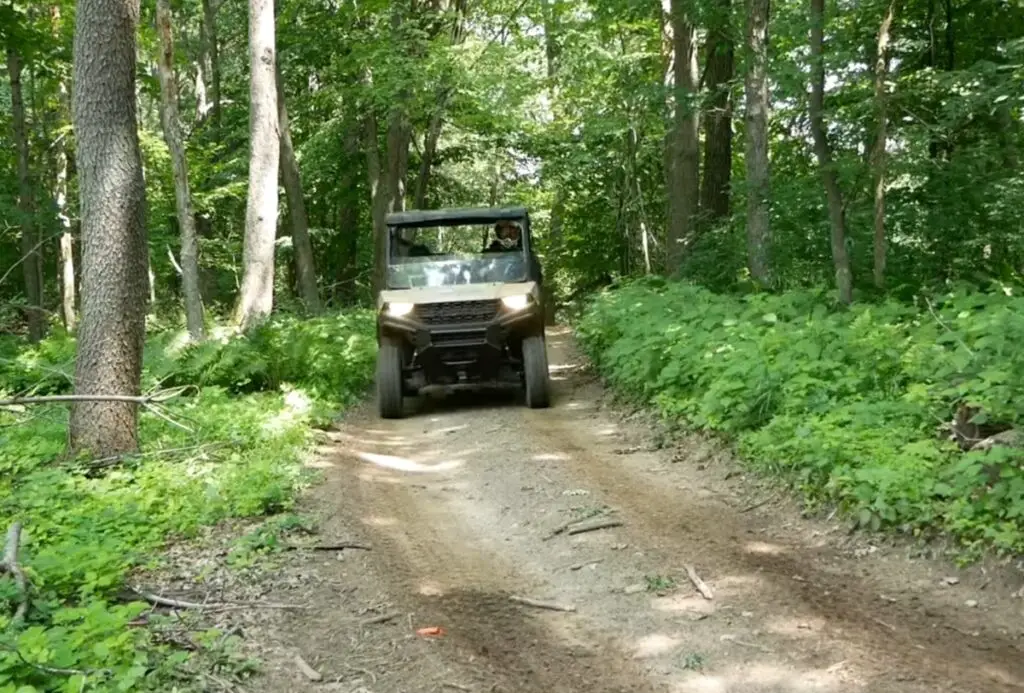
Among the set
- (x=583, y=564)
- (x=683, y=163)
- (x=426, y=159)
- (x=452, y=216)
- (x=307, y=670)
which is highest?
(x=426, y=159)

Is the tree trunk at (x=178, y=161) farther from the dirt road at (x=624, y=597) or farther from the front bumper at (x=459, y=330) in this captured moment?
the dirt road at (x=624, y=597)

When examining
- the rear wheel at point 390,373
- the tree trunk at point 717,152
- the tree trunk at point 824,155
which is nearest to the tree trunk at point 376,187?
the tree trunk at point 717,152

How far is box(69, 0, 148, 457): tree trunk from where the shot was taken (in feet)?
26.0

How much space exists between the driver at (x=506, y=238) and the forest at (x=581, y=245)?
1.98 m

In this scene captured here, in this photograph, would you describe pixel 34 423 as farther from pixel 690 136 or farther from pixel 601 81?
pixel 601 81

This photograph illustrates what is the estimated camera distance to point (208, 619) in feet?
16.1

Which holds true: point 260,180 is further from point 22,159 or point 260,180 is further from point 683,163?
point 22,159

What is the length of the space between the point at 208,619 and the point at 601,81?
2008 cm

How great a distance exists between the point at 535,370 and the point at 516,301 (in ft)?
2.90

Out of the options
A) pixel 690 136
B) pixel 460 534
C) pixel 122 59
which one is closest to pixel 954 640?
pixel 460 534

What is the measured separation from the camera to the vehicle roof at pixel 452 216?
11688mm

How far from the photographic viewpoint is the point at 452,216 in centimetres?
1177

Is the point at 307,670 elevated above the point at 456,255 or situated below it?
below

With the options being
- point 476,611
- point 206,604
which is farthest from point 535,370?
point 206,604
